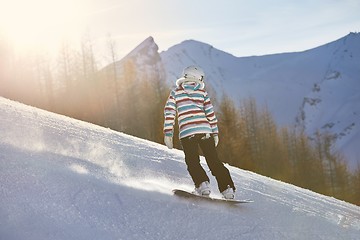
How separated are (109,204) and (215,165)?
6.38 ft

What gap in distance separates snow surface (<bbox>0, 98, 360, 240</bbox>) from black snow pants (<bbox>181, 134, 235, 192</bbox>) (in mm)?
423

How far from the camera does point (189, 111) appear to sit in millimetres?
5953

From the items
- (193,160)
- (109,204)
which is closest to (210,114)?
(193,160)

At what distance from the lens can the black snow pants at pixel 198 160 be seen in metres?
6.00

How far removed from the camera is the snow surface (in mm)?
4043

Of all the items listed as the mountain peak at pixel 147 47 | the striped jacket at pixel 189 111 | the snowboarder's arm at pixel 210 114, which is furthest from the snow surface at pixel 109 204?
the mountain peak at pixel 147 47

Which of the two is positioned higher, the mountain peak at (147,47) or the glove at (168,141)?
the glove at (168,141)

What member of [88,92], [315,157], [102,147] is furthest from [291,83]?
[102,147]

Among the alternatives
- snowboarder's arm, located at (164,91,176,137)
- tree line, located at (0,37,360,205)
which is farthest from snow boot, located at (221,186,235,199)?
tree line, located at (0,37,360,205)

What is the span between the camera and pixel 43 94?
4738 centimetres

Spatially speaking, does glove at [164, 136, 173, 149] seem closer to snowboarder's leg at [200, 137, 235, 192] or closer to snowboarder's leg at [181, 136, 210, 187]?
snowboarder's leg at [181, 136, 210, 187]

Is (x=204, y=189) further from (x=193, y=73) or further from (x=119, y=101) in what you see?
(x=119, y=101)

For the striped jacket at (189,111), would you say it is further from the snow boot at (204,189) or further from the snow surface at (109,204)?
the snow surface at (109,204)

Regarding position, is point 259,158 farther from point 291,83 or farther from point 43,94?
point 291,83
